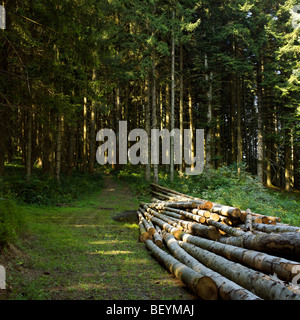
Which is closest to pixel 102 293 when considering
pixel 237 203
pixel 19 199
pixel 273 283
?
pixel 273 283

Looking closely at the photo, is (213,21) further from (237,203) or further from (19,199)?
(19,199)

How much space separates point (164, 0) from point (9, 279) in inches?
894

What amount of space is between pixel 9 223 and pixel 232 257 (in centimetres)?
526

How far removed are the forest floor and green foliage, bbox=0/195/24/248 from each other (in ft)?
0.94

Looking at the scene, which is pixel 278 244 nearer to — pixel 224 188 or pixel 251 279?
pixel 251 279

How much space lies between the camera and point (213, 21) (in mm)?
23797

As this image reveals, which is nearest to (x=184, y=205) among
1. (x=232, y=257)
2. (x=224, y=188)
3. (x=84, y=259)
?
(x=232, y=257)

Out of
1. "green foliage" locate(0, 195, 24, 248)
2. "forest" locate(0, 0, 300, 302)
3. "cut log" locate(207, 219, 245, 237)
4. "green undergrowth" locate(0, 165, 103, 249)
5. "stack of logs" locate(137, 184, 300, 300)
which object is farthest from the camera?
"green undergrowth" locate(0, 165, 103, 249)

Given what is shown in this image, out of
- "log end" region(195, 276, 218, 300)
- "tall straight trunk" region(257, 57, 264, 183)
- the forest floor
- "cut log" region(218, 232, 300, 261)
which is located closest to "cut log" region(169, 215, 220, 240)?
"cut log" region(218, 232, 300, 261)

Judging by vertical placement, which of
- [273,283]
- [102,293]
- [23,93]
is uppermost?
[23,93]

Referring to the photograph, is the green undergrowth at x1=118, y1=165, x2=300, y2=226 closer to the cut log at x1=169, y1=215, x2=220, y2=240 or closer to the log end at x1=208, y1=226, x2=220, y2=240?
the cut log at x1=169, y1=215, x2=220, y2=240

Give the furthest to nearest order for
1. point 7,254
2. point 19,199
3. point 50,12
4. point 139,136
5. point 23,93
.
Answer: point 139,136, point 19,199, point 23,93, point 50,12, point 7,254

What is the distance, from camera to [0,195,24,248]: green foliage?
16.5 ft

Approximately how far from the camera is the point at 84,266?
5.25 metres
